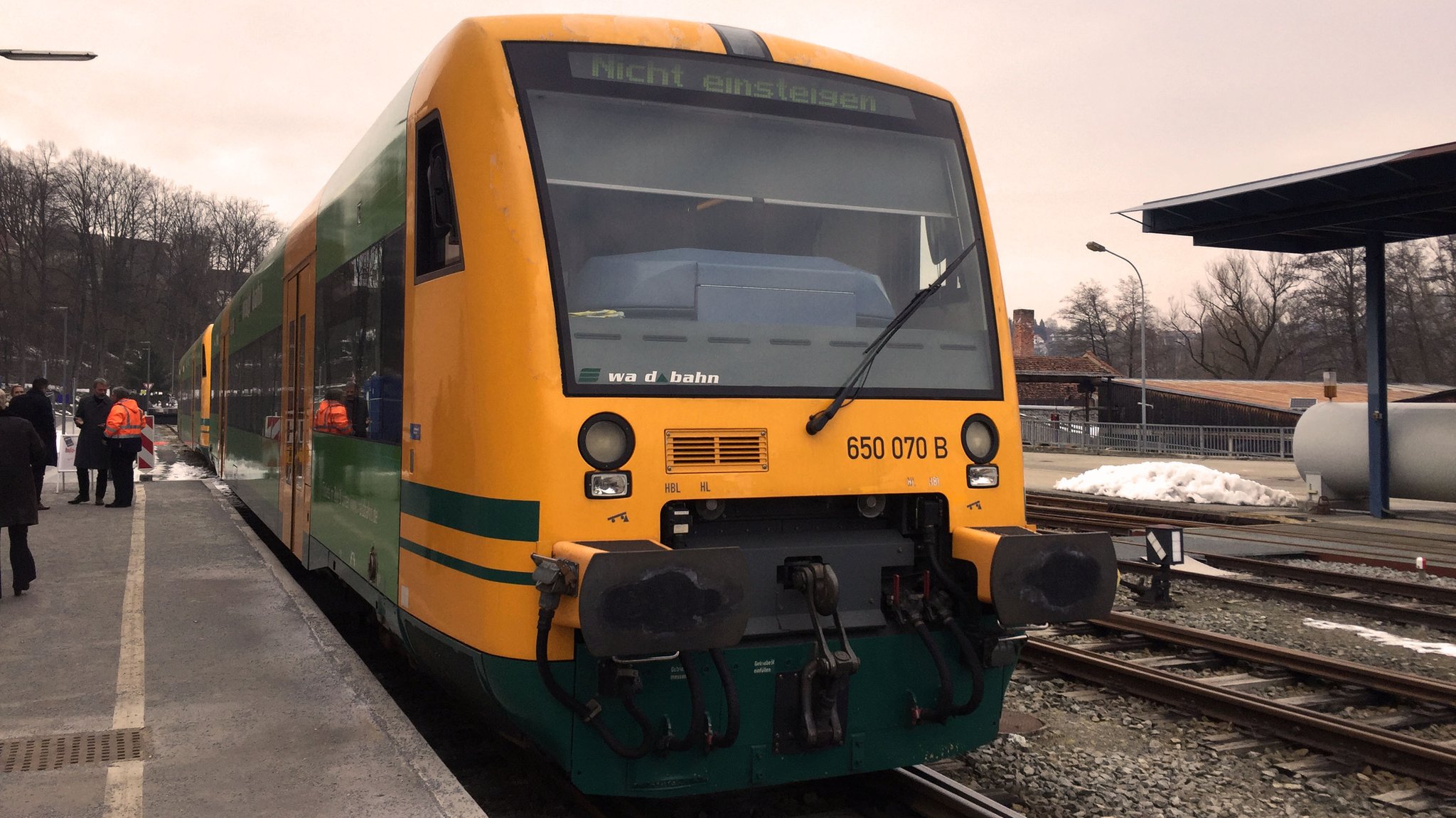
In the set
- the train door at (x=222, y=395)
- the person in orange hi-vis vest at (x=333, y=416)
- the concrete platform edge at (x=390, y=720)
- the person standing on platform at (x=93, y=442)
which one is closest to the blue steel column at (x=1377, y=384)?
the concrete platform edge at (x=390, y=720)

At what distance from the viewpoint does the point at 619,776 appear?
388 cm

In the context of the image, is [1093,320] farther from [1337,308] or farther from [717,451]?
[717,451]

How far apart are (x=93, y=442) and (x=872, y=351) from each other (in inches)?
550

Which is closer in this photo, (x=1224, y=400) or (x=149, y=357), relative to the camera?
(x=1224, y=400)

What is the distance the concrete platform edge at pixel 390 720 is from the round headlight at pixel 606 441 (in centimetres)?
124

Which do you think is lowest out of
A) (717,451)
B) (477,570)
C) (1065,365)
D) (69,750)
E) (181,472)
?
(69,750)

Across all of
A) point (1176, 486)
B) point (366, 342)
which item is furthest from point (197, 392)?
point (366, 342)

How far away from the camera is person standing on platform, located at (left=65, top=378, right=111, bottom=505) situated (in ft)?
48.9

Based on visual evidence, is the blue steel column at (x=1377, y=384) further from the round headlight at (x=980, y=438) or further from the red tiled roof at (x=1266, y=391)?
the red tiled roof at (x=1266, y=391)

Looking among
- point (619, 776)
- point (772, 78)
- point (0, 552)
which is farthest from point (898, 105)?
point (0, 552)

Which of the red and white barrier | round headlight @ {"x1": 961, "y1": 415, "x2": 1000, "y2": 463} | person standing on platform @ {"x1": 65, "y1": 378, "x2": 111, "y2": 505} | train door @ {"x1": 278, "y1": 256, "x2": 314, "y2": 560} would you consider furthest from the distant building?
round headlight @ {"x1": 961, "y1": 415, "x2": 1000, "y2": 463}

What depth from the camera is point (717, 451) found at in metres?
4.06

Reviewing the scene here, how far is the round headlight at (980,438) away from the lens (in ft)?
15.0

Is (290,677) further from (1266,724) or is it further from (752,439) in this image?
(1266,724)
